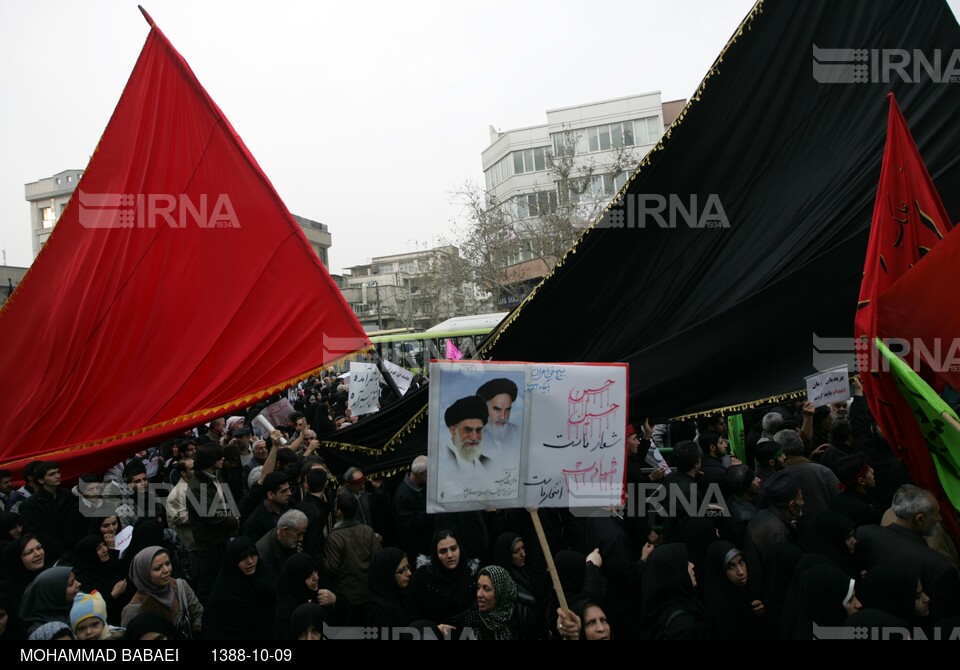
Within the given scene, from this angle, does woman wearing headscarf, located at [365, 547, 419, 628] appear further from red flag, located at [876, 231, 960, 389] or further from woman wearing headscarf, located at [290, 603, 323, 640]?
red flag, located at [876, 231, 960, 389]

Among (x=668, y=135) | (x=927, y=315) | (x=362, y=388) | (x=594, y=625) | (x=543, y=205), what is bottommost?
(x=594, y=625)

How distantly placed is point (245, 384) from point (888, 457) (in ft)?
17.9

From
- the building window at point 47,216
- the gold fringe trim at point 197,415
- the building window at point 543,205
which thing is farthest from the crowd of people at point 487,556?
the building window at point 47,216

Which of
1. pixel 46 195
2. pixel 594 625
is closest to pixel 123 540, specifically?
pixel 594 625

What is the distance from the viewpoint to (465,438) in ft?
14.0

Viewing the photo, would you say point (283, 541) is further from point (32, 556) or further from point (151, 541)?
point (32, 556)

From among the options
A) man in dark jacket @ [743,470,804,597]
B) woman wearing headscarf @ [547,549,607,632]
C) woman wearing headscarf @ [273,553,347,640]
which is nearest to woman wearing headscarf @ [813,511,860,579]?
man in dark jacket @ [743,470,804,597]

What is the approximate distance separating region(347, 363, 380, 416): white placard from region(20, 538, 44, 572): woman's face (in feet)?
16.1

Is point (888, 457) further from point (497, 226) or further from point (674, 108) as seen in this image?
point (674, 108)

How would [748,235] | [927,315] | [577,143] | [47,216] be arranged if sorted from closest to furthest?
[927,315], [748,235], [577,143], [47,216]

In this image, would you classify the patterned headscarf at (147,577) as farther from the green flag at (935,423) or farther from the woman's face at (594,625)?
the green flag at (935,423)

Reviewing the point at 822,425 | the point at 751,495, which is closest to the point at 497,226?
the point at 822,425

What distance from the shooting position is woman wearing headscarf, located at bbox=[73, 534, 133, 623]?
17.5ft

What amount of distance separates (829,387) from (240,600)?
14.8ft
